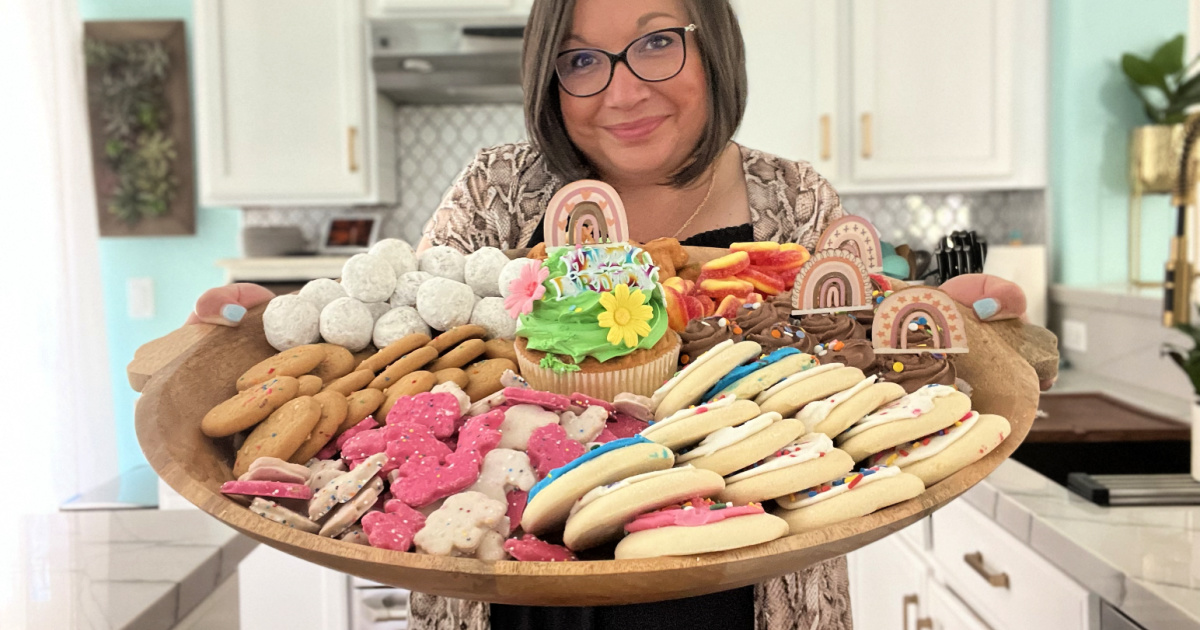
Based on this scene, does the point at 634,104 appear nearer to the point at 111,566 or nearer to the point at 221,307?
the point at 221,307

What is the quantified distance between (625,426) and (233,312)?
20.0 inches

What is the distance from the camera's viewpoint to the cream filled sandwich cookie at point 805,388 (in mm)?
791

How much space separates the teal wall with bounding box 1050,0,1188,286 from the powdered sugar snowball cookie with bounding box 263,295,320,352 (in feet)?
9.64

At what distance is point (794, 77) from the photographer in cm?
305

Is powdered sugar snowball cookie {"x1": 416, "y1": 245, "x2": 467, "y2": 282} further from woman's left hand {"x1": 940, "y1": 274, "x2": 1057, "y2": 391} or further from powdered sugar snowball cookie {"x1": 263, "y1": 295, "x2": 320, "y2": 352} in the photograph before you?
woman's left hand {"x1": 940, "y1": 274, "x2": 1057, "y2": 391}

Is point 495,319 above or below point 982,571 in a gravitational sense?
above

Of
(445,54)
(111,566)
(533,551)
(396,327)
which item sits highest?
(445,54)

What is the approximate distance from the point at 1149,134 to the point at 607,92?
2454 millimetres

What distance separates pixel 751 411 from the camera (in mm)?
760

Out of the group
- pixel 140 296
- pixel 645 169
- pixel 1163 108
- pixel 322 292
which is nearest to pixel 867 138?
pixel 1163 108

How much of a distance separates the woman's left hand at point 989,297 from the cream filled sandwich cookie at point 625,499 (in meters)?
0.45

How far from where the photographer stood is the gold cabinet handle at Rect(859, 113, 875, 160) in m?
3.03

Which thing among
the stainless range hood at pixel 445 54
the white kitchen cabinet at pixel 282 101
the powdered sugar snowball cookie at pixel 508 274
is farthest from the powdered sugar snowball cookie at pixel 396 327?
the white kitchen cabinet at pixel 282 101

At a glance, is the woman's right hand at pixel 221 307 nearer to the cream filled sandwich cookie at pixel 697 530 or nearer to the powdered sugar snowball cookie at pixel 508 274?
the powdered sugar snowball cookie at pixel 508 274
